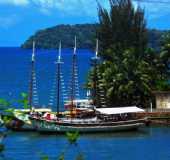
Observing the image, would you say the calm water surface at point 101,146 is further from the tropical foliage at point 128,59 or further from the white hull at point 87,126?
the tropical foliage at point 128,59

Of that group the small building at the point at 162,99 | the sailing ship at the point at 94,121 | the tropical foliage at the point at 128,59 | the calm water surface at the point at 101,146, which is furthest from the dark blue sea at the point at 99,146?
the tropical foliage at the point at 128,59

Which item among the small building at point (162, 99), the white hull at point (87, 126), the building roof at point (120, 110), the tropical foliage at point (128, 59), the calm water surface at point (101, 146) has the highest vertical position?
the tropical foliage at point (128, 59)

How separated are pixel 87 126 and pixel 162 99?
9960 millimetres

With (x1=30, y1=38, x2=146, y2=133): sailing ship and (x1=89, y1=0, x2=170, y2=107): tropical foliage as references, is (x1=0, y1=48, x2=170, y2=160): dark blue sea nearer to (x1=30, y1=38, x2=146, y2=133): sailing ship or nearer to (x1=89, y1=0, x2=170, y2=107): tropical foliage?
(x1=30, y1=38, x2=146, y2=133): sailing ship

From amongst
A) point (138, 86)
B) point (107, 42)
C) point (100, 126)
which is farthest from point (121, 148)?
point (107, 42)

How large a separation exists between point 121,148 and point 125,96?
19.1 meters

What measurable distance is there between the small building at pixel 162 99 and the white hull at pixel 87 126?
15.7 ft

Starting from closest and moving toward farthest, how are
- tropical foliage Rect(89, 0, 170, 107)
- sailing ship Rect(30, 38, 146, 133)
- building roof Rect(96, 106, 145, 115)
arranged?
sailing ship Rect(30, 38, 146, 133) < building roof Rect(96, 106, 145, 115) < tropical foliage Rect(89, 0, 170, 107)

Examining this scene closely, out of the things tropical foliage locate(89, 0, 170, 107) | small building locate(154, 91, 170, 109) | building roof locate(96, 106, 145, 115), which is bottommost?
building roof locate(96, 106, 145, 115)

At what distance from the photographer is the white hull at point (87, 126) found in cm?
6888

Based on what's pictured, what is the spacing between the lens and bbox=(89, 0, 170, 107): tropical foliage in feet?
251

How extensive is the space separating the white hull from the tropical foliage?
5.42 m

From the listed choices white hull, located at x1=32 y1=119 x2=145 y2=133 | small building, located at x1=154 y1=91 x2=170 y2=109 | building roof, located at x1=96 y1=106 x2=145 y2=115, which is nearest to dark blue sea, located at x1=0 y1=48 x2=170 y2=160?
white hull, located at x1=32 y1=119 x2=145 y2=133

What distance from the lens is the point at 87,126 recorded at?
69.9m
